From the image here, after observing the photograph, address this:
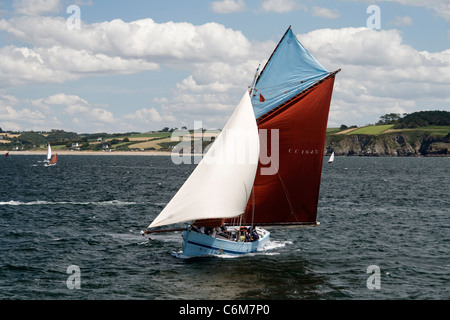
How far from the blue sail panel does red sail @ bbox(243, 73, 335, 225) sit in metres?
0.66

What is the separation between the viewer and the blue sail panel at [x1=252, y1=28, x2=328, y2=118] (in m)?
39.9

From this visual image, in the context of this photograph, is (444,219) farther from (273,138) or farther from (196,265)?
(196,265)

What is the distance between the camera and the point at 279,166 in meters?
41.0

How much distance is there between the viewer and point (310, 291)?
32.4 metres

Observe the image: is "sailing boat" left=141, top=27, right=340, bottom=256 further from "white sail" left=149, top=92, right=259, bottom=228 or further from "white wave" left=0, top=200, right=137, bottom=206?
"white wave" left=0, top=200, right=137, bottom=206

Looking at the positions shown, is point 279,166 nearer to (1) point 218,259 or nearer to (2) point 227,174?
(2) point 227,174

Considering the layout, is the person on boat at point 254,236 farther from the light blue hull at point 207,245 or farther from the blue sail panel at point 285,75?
the blue sail panel at point 285,75

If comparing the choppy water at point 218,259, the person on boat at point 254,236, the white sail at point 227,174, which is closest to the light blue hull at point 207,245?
the choppy water at point 218,259

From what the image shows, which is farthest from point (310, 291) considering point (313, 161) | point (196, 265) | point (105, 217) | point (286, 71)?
point (105, 217)

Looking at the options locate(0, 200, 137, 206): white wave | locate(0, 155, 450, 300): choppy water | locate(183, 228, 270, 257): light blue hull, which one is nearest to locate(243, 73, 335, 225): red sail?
locate(183, 228, 270, 257): light blue hull

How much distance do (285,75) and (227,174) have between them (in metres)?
9.84

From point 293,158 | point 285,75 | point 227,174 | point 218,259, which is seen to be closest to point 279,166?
point 293,158

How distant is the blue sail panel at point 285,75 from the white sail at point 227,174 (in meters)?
3.22

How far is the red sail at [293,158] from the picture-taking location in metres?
40.3
